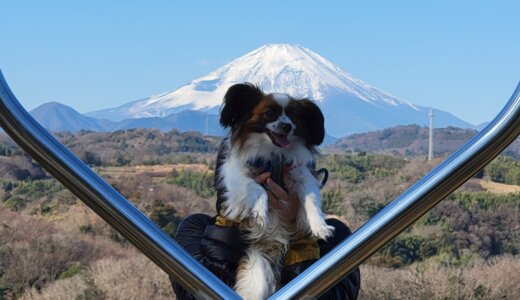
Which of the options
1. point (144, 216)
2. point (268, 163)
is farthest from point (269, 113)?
point (144, 216)

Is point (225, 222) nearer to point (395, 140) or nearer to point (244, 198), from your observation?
point (244, 198)

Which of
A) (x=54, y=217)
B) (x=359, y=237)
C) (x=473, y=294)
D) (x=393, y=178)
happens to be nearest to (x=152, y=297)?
(x=54, y=217)

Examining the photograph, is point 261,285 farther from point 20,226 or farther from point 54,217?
point 20,226

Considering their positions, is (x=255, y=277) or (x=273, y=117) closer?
(x=255, y=277)

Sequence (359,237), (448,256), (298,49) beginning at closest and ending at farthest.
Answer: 1. (359,237)
2. (298,49)
3. (448,256)

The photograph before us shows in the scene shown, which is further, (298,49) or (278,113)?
(298,49)

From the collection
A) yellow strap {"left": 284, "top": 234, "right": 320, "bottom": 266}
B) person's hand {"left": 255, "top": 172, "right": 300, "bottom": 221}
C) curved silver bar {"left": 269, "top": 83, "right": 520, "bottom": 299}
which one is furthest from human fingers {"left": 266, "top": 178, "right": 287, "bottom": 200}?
curved silver bar {"left": 269, "top": 83, "right": 520, "bottom": 299}

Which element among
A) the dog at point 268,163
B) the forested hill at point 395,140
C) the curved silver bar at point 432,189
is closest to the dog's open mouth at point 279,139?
the dog at point 268,163
